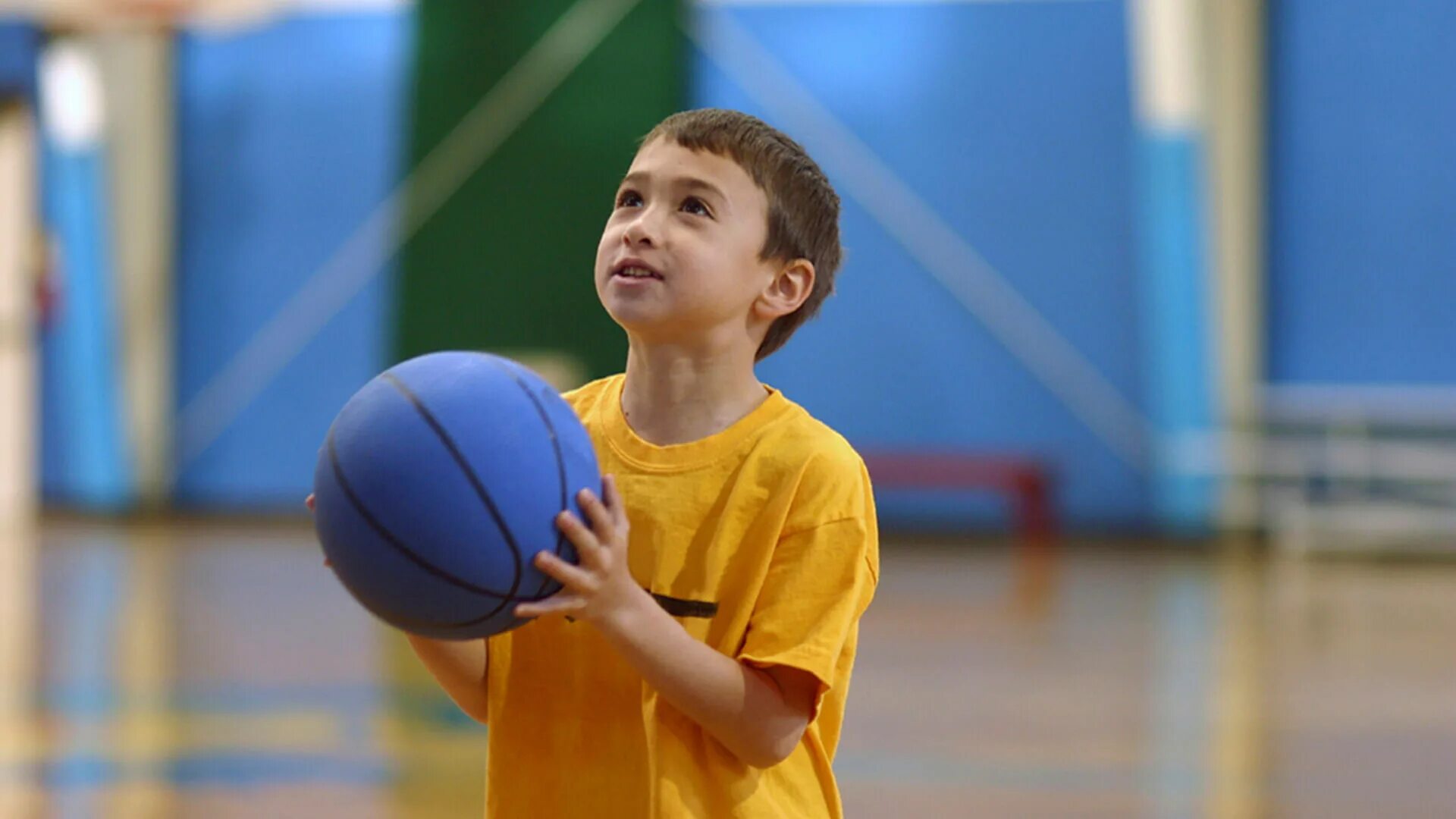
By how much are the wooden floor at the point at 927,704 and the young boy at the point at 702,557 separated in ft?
6.57

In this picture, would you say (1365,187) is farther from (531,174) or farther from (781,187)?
(781,187)

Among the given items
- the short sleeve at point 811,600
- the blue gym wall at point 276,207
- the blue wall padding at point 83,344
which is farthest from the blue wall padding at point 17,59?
the short sleeve at point 811,600

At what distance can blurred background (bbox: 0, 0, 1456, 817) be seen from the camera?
416 inches

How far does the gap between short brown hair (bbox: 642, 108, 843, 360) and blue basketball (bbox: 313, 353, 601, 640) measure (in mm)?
303

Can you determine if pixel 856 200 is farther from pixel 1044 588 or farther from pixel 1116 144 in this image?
pixel 1044 588

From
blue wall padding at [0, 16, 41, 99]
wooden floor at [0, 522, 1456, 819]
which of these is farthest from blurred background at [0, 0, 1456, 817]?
wooden floor at [0, 522, 1456, 819]

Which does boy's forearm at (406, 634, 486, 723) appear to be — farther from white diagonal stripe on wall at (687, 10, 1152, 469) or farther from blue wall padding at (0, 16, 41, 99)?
blue wall padding at (0, 16, 41, 99)

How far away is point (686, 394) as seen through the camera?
5.14ft

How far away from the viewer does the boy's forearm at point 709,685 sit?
1.36 m

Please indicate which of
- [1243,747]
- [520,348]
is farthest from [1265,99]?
[1243,747]

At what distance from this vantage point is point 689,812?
1.46 m

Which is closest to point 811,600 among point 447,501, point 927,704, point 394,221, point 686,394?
point 686,394

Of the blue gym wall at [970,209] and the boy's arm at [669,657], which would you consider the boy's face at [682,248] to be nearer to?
the boy's arm at [669,657]

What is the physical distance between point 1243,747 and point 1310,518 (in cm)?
648
